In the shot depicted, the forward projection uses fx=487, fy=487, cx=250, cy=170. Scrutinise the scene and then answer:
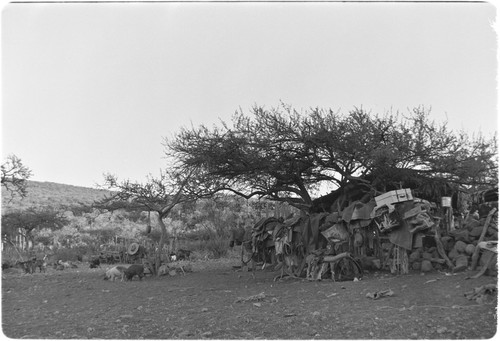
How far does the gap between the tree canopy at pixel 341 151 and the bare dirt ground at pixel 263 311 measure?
408 centimetres

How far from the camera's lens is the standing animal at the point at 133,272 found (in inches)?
576

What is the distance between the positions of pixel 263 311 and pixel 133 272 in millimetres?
7662

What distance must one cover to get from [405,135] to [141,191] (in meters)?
9.08

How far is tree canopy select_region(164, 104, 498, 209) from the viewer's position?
571 inches

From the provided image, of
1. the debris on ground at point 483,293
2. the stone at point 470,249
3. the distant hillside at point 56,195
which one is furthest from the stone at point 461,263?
the distant hillside at point 56,195

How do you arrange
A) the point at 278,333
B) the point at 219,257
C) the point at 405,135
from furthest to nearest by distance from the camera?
the point at 219,257 < the point at 405,135 < the point at 278,333

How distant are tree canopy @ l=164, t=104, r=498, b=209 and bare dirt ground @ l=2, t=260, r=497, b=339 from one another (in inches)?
161

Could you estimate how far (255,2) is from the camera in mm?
5930

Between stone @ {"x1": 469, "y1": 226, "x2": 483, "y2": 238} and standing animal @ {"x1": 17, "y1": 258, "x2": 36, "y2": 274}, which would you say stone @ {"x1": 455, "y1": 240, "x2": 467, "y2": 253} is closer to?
stone @ {"x1": 469, "y1": 226, "x2": 483, "y2": 238}

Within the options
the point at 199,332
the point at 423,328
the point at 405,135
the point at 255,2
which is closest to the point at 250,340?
the point at 199,332

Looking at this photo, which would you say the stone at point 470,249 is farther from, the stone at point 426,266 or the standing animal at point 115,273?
the standing animal at point 115,273

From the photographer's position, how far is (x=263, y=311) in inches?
318

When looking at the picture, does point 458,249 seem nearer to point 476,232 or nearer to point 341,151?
point 476,232

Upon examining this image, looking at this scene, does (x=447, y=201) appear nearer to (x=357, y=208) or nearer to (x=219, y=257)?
(x=357, y=208)
